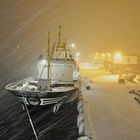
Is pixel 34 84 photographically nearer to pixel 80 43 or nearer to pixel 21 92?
pixel 21 92

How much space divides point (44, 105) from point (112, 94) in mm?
7315

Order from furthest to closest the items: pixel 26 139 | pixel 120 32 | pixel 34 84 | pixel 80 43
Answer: pixel 80 43, pixel 120 32, pixel 34 84, pixel 26 139

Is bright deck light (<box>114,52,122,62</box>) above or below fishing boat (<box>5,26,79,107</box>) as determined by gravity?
above

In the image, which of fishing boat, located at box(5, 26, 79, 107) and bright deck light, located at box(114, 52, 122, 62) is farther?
bright deck light, located at box(114, 52, 122, 62)

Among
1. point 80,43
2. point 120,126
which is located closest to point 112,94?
point 120,126

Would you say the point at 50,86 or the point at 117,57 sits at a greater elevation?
the point at 117,57

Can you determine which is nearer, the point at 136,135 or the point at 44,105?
the point at 136,135

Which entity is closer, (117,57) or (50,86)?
(50,86)

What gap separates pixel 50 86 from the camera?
70.0 ft

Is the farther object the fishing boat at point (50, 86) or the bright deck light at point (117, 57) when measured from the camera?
the bright deck light at point (117, 57)

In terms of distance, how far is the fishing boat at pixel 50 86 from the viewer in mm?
19969

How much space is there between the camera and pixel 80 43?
11188 centimetres

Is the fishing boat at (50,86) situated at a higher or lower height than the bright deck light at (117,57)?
lower

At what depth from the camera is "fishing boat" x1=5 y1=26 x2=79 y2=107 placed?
65.5 feet
